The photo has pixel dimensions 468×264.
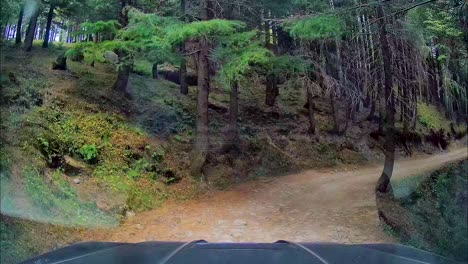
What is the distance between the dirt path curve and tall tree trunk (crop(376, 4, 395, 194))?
0.14 meters

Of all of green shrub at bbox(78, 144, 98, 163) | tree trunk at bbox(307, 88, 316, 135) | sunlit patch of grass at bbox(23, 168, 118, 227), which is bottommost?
sunlit patch of grass at bbox(23, 168, 118, 227)

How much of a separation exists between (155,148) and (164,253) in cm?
529

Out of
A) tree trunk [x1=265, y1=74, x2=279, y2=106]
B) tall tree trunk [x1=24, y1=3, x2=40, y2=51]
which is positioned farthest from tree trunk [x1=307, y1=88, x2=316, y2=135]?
tall tree trunk [x1=24, y1=3, x2=40, y2=51]

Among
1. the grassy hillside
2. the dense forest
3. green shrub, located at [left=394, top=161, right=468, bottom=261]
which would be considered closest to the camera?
the grassy hillside

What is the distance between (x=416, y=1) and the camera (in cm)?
625

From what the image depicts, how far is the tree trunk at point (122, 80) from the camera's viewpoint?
25.3 ft

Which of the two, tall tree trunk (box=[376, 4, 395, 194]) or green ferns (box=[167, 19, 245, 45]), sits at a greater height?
green ferns (box=[167, 19, 245, 45])

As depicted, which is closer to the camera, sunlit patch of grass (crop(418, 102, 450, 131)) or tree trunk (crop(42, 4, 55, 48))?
tree trunk (crop(42, 4, 55, 48))

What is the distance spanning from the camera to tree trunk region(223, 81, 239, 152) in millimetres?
8061

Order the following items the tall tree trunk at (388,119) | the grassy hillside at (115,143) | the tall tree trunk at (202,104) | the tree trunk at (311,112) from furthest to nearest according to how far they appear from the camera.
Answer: the tree trunk at (311,112)
the tall tree trunk at (202,104)
the tall tree trunk at (388,119)
the grassy hillside at (115,143)

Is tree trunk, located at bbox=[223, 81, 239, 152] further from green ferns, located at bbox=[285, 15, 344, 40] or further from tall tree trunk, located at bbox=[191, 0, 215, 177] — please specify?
green ferns, located at bbox=[285, 15, 344, 40]

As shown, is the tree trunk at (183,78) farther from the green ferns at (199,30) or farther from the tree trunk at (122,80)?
the tree trunk at (122,80)

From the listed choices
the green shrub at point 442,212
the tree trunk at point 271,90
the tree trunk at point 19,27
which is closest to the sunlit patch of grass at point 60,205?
the tree trunk at point 19,27

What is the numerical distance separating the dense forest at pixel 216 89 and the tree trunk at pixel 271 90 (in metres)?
0.03
